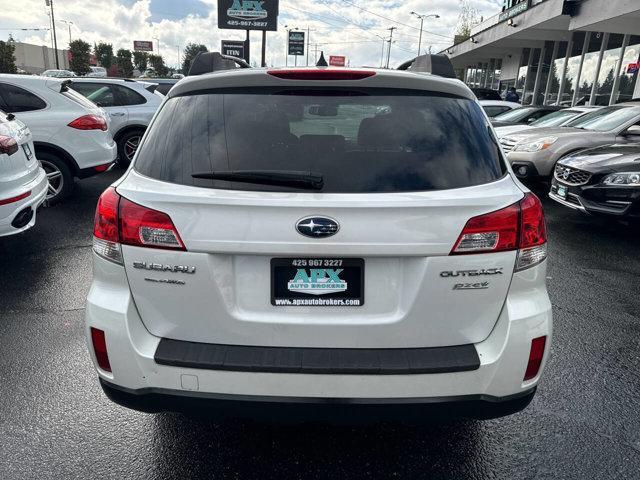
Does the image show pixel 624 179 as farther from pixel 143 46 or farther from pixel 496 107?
pixel 143 46

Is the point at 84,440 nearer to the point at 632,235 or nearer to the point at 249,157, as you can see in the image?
the point at 249,157

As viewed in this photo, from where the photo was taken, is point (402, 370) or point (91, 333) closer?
point (402, 370)

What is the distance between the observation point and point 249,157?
6.73 feet

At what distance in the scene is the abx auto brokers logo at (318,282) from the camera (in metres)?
1.92

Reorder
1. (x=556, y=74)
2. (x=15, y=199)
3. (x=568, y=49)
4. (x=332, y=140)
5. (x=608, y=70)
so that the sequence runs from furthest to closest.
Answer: (x=556, y=74) → (x=568, y=49) → (x=608, y=70) → (x=15, y=199) → (x=332, y=140)

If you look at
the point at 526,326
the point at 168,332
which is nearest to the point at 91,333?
the point at 168,332

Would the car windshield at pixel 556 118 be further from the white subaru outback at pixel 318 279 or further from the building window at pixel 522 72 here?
the building window at pixel 522 72

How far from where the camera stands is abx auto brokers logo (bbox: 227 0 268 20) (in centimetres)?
2602

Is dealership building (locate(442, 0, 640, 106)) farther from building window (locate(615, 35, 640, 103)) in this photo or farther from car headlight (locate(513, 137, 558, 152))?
car headlight (locate(513, 137, 558, 152))

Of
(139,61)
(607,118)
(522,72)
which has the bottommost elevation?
(607,118)

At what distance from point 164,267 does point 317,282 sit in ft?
1.92

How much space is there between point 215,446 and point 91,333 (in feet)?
2.77

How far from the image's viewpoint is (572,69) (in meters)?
24.0

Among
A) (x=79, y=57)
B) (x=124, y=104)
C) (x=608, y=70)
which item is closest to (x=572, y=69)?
(x=608, y=70)
